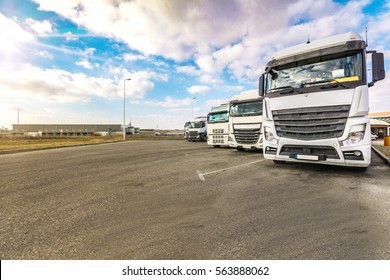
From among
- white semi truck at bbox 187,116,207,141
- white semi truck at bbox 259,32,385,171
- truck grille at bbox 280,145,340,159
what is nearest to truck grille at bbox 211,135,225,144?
white semi truck at bbox 259,32,385,171

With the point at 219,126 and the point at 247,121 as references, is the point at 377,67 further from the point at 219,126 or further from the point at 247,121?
the point at 219,126

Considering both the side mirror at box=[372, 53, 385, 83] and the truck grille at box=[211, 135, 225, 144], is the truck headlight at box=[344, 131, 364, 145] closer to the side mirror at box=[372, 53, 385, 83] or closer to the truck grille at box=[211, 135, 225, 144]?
the side mirror at box=[372, 53, 385, 83]

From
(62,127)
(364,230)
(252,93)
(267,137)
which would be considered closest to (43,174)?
(267,137)

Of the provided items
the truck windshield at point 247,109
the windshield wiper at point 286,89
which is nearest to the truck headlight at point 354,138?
the windshield wiper at point 286,89

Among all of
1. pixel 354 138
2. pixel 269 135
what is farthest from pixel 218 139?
pixel 354 138

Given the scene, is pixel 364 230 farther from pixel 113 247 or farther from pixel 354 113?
pixel 354 113

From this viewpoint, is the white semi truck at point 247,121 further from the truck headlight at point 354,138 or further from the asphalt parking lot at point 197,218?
the asphalt parking lot at point 197,218

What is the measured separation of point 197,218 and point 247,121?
27.2 ft

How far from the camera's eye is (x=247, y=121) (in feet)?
34.1

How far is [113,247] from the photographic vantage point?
7.10ft

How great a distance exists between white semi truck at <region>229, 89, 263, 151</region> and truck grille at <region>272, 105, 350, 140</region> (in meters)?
4.00

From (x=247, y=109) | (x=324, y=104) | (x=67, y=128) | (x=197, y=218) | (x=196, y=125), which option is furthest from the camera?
(x=67, y=128)
